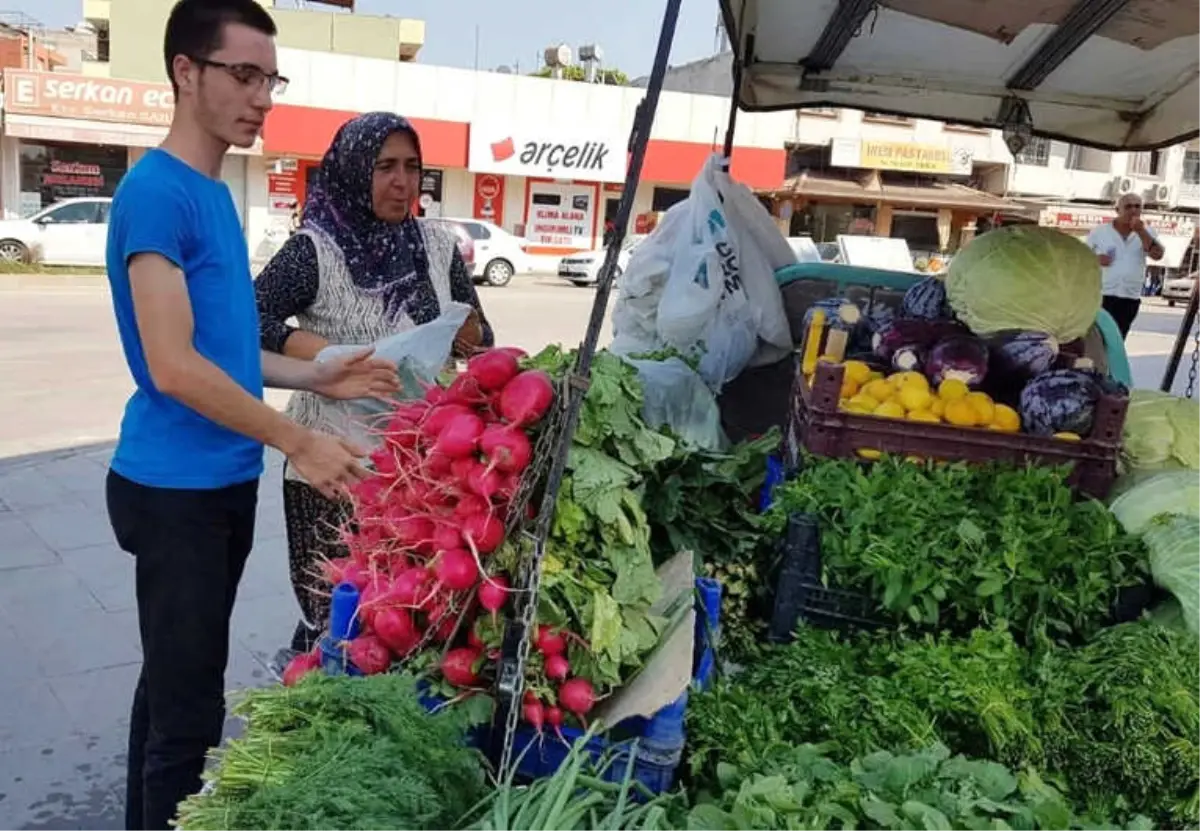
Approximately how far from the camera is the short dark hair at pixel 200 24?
6.47 ft

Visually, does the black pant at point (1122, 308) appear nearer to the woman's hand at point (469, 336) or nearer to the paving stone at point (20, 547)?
the woman's hand at point (469, 336)

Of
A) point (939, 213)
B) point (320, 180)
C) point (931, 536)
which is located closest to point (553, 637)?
point (931, 536)

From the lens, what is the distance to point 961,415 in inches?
108

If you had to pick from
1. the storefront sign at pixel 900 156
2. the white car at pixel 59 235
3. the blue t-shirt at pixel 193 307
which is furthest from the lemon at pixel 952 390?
the storefront sign at pixel 900 156

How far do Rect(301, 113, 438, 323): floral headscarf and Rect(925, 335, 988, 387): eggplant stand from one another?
1.57m

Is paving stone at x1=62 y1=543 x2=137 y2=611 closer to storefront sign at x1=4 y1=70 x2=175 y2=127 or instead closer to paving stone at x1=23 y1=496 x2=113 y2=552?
paving stone at x1=23 y1=496 x2=113 y2=552

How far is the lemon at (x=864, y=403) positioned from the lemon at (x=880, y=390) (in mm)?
20

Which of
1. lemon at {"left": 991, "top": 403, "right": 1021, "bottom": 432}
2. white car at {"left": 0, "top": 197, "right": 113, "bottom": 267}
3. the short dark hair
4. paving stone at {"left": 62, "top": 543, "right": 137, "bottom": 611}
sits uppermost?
the short dark hair

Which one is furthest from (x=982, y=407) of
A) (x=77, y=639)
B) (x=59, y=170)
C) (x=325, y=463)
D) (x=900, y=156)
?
(x=900, y=156)

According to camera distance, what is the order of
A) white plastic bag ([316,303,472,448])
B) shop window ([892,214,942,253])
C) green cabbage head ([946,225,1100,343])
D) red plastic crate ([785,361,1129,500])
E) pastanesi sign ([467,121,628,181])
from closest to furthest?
white plastic bag ([316,303,472,448]) < red plastic crate ([785,361,1129,500]) < green cabbage head ([946,225,1100,343]) < pastanesi sign ([467,121,628,181]) < shop window ([892,214,942,253])

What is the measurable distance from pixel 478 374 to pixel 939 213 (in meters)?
32.3

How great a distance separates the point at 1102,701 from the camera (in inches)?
75.1

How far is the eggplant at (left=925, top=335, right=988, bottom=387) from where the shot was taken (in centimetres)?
298

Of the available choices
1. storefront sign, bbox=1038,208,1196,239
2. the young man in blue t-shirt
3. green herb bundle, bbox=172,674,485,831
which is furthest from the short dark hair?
storefront sign, bbox=1038,208,1196,239
